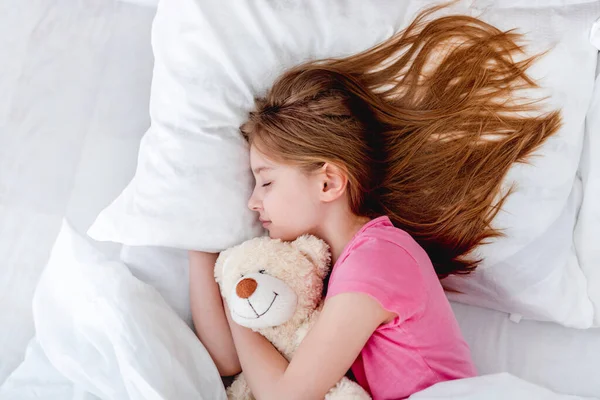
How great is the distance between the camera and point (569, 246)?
112 cm

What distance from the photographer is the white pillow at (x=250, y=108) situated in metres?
1.04

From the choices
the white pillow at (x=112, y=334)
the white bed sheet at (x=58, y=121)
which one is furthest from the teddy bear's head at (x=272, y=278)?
the white bed sheet at (x=58, y=121)

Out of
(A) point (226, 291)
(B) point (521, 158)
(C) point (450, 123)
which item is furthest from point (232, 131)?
(B) point (521, 158)

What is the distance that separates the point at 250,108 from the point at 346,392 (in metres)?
0.50

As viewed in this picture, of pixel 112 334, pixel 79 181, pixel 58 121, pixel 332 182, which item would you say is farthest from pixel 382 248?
pixel 58 121

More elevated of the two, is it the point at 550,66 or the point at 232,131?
the point at 550,66

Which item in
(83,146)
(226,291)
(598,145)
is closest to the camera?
(226,291)

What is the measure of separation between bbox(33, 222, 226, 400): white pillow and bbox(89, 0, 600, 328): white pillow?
0.09 metres

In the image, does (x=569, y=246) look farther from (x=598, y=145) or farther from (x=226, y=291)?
(x=226, y=291)

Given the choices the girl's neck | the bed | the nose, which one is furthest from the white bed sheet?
the girl's neck

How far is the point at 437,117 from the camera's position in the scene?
1.07 m

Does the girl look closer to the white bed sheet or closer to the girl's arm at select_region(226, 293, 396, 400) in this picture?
the girl's arm at select_region(226, 293, 396, 400)

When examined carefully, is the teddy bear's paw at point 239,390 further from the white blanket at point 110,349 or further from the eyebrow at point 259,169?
the eyebrow at point 259,169

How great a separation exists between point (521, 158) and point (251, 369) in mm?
588
